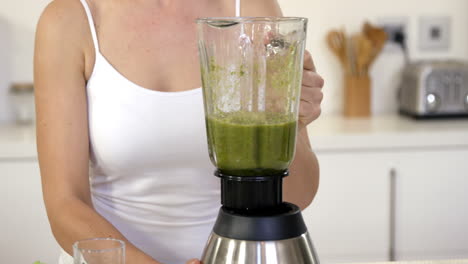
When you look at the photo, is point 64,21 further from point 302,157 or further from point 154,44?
point 302,157

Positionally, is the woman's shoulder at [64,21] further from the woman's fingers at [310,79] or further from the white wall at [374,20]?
the white wall at [374,20]

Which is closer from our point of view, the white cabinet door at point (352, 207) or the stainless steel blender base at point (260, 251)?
the stainless steel blender base at point (260, 251)

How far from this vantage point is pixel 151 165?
1152 mm

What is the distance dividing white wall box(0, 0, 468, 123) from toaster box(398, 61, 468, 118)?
208 millimetres

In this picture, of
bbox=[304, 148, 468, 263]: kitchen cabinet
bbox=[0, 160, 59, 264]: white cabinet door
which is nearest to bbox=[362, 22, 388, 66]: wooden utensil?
bbox=[304, 148, 468, 263]: kitchen cabinet

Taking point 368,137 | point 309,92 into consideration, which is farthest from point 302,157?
point 368,137

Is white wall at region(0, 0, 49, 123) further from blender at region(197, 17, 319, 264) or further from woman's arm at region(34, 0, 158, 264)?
blender at region(197, 17, 319, 264)

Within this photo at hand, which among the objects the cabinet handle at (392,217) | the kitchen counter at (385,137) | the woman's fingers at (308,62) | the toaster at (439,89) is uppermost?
the woman's fingers at (308,62)

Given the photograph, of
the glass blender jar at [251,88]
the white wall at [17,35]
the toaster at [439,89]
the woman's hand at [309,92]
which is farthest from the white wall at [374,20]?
the glass blender jar at [251,88]

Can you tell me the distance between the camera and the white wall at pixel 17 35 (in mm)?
2428

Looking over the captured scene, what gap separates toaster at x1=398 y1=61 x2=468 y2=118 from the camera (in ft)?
7.82

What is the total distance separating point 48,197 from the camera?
1.07 metres

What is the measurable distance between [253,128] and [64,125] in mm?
402

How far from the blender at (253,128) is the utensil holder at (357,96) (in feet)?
5.70
